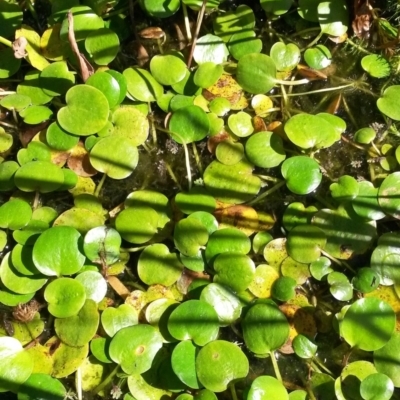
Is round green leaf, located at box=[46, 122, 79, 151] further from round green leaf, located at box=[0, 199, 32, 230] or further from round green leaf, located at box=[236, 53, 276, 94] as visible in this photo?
round green leaf, located at box=[236, 53, 276, 94]

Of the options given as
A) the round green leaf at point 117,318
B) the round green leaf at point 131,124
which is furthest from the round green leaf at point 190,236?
the round green leaf at point 131,124

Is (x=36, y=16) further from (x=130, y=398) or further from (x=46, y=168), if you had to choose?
(x=130, y=398)

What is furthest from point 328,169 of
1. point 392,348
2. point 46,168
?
point 46,168

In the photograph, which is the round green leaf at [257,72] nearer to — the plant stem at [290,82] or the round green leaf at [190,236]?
the plant stem at [290,82]

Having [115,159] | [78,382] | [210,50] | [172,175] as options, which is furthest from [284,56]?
[78,382]

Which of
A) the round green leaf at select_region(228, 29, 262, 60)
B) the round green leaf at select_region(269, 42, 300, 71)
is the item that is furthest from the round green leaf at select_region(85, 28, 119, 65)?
the round green leaf at select_region(269, 42, 300, 71)

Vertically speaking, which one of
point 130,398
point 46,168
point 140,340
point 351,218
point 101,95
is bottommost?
point 130,398
